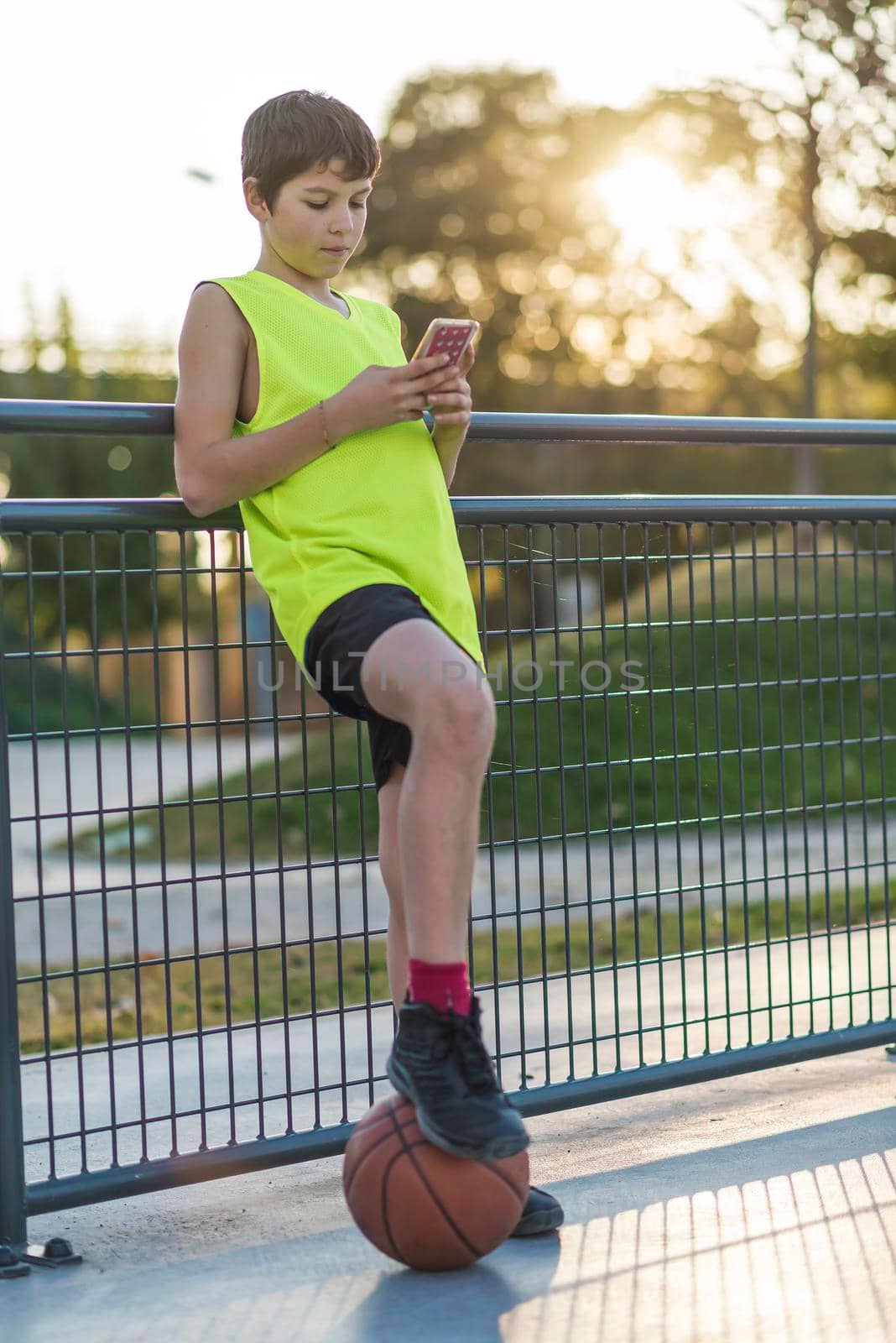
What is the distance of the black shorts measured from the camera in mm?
2746

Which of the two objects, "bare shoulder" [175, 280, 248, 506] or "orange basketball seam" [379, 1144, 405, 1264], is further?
"bare shoulder" [175, 280, 248, 506]

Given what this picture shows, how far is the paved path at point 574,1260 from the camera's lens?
260 cm

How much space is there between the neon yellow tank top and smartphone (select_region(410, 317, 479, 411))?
0.16 m

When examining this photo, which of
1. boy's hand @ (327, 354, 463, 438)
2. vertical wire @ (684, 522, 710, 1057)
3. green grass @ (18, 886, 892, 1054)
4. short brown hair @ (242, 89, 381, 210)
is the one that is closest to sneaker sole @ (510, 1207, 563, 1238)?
vertical wire @ (684, 522, 710, 1057)

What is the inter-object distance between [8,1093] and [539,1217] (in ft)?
3.35

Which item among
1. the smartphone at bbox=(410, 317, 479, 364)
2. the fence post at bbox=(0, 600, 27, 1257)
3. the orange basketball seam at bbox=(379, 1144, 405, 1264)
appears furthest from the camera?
the fence post at bbox=(0, 600, 27, 1257)

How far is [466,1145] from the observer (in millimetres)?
2584

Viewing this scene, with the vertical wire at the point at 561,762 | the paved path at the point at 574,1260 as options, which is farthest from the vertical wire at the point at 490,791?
the paved path at the point at 574,1260

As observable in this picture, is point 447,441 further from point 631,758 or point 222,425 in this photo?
point 631,758

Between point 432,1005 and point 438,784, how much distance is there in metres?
0.36

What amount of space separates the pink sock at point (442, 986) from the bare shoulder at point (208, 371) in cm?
101

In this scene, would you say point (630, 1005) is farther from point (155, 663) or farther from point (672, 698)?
point (155, 663)

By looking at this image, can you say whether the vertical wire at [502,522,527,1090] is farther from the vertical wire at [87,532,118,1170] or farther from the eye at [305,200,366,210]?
the vertical wire at [87,532,118,1170]

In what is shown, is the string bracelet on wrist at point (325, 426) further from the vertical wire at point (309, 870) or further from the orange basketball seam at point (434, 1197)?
the orange basketball seam at point (434, 1197)
